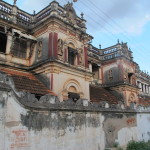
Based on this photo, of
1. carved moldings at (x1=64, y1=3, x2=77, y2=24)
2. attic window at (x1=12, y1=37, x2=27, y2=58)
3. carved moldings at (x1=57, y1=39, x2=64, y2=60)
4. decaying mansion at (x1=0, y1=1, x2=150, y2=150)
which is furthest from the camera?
carved moldings at (x1=64, y1=3, x2=77, y2=24)

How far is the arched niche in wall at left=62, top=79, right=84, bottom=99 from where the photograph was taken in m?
11.5

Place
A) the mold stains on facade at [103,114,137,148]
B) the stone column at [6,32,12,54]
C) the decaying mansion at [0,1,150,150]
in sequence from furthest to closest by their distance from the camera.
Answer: the stone column at [6,32,12,54] → the decaying mansion at [0,1,150,150] → the mold stains on facade at [103,114,137,148]

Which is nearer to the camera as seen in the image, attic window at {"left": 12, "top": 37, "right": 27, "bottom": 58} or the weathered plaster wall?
the weathered plaster wall

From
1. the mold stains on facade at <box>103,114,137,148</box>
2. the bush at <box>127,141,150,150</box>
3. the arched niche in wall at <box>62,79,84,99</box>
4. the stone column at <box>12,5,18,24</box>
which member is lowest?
the bush at <box>127,141,150,150</box>

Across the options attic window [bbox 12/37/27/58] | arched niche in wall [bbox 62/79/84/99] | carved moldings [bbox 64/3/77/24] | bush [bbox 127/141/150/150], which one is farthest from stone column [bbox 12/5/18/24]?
bush [bbox 127/141/150/150]

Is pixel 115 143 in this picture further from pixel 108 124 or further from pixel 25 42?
pixel 25 42

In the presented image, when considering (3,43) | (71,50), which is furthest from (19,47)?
(71,50)

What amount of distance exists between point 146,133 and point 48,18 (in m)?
11.8

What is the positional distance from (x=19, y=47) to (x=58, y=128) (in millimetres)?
7849

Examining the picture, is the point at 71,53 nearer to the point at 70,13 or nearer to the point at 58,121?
the point at 70,13

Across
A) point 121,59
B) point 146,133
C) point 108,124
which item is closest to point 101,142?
point 108,124

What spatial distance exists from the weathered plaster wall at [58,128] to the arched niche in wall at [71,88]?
287 cm

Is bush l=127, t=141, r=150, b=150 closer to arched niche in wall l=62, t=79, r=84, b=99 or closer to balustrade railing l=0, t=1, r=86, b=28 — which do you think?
arched niche in wall l=62, t=79, r=84, b=99

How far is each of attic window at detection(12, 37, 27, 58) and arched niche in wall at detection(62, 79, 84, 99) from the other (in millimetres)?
4027
